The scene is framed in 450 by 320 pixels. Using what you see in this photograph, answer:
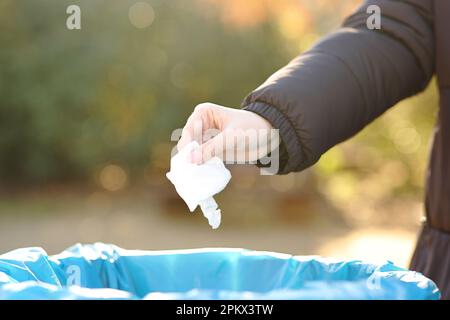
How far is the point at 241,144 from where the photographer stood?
0.82 metres

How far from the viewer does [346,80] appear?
0.96 m

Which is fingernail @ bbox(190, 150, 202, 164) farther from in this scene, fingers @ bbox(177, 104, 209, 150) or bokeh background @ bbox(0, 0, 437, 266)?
bokeh background @ bbox(0, 0, 437, 266)

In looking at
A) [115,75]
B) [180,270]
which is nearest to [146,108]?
[115,75]

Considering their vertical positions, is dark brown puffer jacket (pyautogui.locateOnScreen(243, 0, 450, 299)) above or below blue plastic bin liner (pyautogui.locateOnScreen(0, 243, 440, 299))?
above

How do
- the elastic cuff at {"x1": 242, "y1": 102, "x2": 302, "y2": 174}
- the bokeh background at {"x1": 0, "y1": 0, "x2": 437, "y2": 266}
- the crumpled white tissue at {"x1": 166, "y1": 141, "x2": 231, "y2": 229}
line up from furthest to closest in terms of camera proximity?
the bokeh background at {"x1": 0, "y1": 0, "x2": 437, "y2": 266}
the elastic cuff at {"x1": 242, "y1": 102, "x2": 302, "y2": 174}
the crumpled white tissue at {"x1": 166, "y1": 141, "x2": 231, "y2": 229}

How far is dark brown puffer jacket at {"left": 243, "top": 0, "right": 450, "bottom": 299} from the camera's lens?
903 millimetres

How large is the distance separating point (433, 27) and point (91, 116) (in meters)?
3.96

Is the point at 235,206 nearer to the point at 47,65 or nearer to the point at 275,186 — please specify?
the point at 275,186

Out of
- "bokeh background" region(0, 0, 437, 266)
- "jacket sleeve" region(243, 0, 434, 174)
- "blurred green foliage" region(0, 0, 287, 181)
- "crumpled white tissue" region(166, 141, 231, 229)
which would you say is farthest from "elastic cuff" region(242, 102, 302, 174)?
"blurred green foliage" region(0, 0, 287, 181)

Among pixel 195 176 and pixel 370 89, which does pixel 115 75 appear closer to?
pixel 370 89

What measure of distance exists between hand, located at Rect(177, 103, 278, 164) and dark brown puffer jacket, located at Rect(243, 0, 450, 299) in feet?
0.10

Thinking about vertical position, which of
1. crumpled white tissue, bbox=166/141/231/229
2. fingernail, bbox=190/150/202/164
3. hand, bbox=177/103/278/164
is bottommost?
crumpled white tissue, bbox=166/141/231/229

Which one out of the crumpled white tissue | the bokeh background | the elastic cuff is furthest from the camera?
the bokeh background
